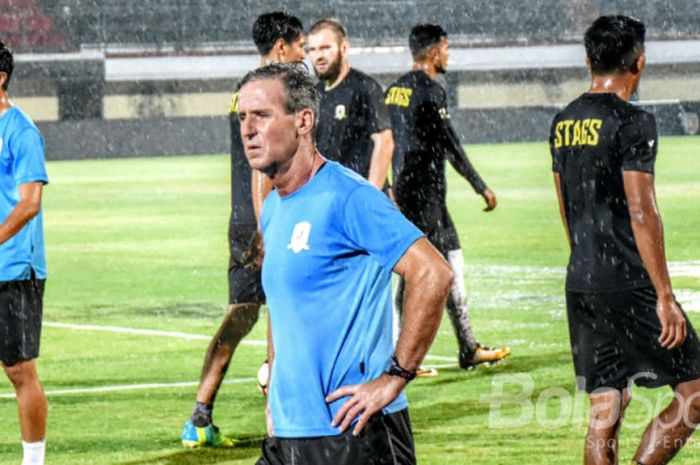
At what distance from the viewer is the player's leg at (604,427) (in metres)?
5.74

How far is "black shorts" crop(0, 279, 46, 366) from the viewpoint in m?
6.85

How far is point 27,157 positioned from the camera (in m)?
6.77

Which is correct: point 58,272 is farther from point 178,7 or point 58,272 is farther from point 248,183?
point 178,7

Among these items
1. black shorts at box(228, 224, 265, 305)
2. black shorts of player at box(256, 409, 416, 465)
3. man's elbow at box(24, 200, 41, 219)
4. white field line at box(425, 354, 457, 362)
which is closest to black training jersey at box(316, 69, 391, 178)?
black shorts at box(228, 224, 265, 305)

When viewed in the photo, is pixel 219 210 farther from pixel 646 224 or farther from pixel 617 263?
pixel 646 224

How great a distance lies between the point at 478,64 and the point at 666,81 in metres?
8.00

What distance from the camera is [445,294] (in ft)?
12.9

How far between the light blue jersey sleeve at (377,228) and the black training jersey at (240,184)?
399cm

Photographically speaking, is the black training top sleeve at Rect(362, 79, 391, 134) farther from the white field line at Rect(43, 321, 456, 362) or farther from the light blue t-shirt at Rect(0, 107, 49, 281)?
the white field line at Rect(43, 321, 456, 362)

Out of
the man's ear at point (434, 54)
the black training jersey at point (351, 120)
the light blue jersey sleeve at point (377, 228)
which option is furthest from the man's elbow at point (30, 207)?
the man's ear at point (434, 54)

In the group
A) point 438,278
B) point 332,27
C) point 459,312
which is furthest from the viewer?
point 459,312

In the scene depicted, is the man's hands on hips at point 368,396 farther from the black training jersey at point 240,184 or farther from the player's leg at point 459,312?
the player's leg at point 459,312

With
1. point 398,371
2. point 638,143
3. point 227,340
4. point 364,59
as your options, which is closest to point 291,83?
point 398,371

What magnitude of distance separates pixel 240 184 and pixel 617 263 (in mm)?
2845
